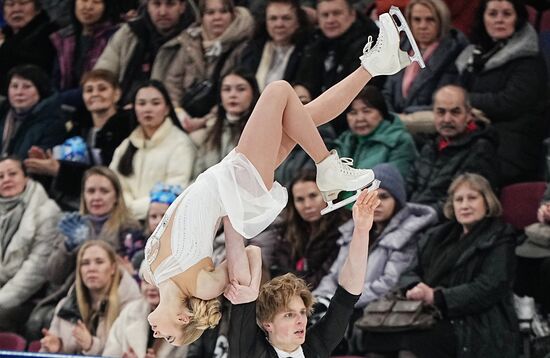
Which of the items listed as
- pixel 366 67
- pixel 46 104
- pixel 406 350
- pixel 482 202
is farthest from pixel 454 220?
pixel 46 104

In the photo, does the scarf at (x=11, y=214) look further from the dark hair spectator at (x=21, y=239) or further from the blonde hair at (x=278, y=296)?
the blonde hair at (x=278, y=296)

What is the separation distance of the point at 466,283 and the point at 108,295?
7.48 feet

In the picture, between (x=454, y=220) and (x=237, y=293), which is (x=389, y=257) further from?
(x=237, y=293)

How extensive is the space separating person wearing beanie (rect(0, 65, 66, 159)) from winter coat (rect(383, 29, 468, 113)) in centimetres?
258

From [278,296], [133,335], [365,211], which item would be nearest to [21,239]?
[133,335]

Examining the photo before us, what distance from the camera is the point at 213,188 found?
6398 mm

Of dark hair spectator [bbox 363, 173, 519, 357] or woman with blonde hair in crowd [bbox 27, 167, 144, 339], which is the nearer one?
dark hair spectator [bbox 363, 173, 519, 357]

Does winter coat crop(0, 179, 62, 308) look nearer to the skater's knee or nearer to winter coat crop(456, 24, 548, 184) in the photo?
winter coat crop(456, 24, 548, 184)

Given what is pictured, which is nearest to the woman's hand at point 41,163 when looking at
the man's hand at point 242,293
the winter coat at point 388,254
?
the winter coat at point 388,254

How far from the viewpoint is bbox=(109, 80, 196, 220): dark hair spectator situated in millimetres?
9789

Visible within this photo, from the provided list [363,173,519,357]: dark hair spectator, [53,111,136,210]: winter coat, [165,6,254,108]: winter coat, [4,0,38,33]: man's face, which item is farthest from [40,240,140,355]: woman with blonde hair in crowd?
[4,0,38,33]: man's face

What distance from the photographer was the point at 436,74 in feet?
31.4

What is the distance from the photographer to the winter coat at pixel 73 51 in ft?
36.2

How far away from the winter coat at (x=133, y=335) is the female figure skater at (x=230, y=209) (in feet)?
7.75
